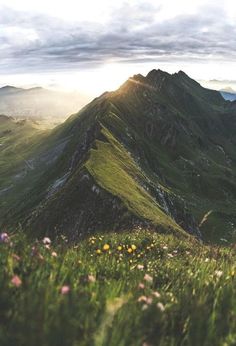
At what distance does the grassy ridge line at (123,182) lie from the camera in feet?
198

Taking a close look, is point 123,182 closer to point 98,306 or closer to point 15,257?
point 15,257

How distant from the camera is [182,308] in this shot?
609 centimetres

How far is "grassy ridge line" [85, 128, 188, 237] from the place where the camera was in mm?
60234

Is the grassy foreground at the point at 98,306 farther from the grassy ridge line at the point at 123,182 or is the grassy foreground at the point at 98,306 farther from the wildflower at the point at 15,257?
the grassy ridge line at the point at 123,182

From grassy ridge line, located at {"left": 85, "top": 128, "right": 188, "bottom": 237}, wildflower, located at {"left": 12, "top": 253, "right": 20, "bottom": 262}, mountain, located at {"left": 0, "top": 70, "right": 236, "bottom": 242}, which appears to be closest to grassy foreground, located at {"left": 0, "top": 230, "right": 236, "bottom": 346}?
wildflower, located at {"left": 12, "top": 253, "right": 20, "bottom": 262}

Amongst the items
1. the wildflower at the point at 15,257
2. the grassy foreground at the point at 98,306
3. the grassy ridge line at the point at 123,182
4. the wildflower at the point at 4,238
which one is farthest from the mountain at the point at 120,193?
the wildflower at the point at 15,257

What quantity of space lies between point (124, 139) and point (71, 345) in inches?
5104

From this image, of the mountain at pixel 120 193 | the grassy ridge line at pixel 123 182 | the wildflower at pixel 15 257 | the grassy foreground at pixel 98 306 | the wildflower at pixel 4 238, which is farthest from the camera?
the mountain at pixel 120 193

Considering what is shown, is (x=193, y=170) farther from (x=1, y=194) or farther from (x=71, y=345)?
(x=71, y=345)

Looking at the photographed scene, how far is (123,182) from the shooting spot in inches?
2985

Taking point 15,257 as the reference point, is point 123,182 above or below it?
below

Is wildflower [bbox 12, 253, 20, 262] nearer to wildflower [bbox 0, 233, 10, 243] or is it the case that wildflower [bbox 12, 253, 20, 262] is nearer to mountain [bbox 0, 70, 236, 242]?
wildflower [bbox 0, 233, 10, 243]

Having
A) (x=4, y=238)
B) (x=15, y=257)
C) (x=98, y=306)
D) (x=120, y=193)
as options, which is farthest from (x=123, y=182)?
(x=98, y=306)

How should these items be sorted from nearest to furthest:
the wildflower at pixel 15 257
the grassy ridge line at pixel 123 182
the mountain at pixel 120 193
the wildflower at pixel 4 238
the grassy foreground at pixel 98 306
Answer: the grassy foreground at pixel 98 306, the wildflower at pixel 15 257, the wildflower at pixel 4 238, the grassy ridge line at pixel 123 182, the mountain at pixel 120 193
